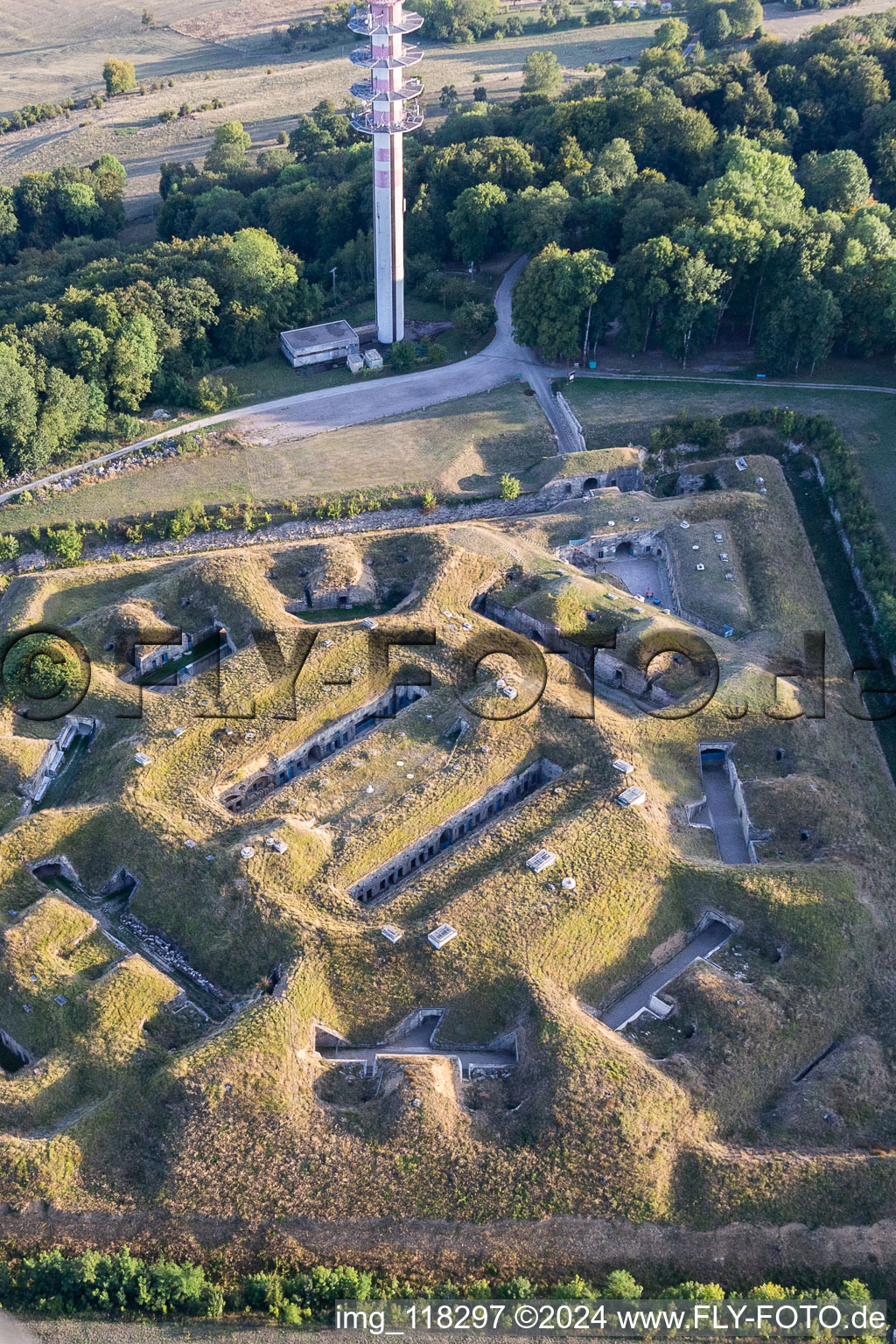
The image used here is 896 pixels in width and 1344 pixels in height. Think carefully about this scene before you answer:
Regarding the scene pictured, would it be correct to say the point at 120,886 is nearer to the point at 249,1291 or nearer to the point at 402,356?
the point at 249,1291

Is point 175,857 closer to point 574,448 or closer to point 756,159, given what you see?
point 574,448

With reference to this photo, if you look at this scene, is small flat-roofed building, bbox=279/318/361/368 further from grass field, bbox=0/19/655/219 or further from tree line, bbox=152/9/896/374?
grass field, bbox=0/19/655/219

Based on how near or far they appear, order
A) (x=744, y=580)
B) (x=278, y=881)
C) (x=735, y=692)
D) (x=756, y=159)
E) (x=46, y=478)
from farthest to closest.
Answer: (x=756, y=159)
(x=46, y=478)
(x=744, y=580)
(x=735, y=692)
(x=278, y=881)

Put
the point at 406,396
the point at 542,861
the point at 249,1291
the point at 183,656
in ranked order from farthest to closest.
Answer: the point at 406,396, the point at 183,656, the point at 542,861, the point at 249,1291

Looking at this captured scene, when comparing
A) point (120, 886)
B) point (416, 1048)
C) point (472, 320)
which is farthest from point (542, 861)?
point (472, 320)

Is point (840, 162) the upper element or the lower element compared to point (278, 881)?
upper

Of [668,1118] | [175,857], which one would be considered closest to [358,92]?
[175,857]
